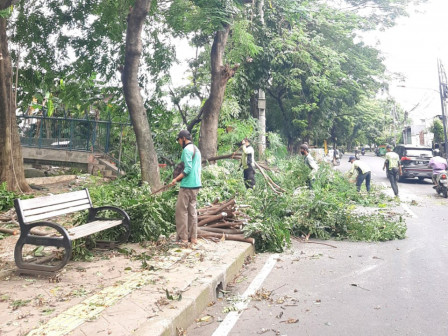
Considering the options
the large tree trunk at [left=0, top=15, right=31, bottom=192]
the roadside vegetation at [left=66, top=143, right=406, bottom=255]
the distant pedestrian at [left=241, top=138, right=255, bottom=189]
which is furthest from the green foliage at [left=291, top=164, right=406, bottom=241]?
the large tree trunk at [left=0, top=15, right=31, bottom=192]

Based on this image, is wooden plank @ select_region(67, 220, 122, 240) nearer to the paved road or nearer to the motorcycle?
the paved road

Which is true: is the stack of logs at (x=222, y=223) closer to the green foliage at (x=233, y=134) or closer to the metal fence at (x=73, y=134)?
the green foliage at (x=233, y=134)

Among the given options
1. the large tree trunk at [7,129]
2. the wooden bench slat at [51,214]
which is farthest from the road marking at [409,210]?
the large tree trunk at [7,129]

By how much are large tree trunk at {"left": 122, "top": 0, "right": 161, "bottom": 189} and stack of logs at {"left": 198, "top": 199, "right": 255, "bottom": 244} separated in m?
3.40

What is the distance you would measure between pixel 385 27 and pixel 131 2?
19950mm

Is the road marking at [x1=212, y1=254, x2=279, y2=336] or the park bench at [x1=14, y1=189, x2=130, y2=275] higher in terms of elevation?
the park bench at [x1=14, y1=189, x2=130, y2=275]

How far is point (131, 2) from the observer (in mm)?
11703

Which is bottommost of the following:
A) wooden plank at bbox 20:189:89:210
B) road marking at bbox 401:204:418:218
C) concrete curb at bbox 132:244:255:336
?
road marking at bbox 401:204:418:218

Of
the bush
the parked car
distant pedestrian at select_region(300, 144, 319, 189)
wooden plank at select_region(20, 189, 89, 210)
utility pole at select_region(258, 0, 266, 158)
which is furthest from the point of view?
the parked car

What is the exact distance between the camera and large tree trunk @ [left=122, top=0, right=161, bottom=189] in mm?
10555

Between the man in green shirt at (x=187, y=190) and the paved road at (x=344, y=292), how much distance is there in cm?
117

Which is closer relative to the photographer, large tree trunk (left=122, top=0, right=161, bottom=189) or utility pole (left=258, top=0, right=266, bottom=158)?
large tree trunk (left=122, top=0, right=161, bottom=189)

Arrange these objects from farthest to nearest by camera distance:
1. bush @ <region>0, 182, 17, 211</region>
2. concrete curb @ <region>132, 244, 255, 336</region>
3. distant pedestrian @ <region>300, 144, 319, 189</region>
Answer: distant pedestrian @ <region>300, 144, 319, 189</region>
bush @ <region>0, 182, 17, 211</region>
concrete curb @ <region>132, 244, 255, 336</region>

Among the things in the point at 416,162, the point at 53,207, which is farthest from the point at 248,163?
the point at 416,162
